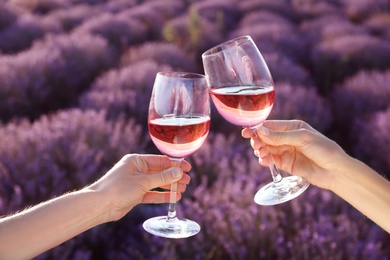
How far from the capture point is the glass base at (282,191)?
1.93 metres

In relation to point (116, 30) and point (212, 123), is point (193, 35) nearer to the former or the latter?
point (116, 30)

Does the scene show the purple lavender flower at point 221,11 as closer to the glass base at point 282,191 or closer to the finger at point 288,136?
the glass base at point 282,191

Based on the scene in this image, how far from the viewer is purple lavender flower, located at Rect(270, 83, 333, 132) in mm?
4496

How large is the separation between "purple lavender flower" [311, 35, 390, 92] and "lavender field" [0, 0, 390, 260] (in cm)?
2

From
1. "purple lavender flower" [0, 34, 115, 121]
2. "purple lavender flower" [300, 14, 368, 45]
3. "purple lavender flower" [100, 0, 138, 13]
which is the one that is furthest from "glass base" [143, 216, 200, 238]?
"purple lavender flower" [100, 0, 138, 13]

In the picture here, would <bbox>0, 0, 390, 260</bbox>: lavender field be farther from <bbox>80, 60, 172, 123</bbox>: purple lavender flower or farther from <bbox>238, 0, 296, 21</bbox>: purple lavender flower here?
<bbox>238, 0, 296, 21</bbox>: purple lavender flower

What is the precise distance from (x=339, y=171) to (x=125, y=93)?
3.04 meters

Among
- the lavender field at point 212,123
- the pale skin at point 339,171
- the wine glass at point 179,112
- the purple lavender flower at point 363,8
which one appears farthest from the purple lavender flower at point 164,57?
the purple lavender flower at point 363,8

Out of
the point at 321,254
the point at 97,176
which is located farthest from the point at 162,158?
the point at 97,176

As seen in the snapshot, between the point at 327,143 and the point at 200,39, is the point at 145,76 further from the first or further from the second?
the point at 327,143

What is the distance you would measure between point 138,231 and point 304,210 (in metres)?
0.82

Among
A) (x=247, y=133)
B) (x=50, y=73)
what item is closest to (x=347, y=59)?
Answer: (x=50, y=73)

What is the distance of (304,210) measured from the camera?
2717 mm

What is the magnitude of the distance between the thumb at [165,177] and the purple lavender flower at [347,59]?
5041 mm
